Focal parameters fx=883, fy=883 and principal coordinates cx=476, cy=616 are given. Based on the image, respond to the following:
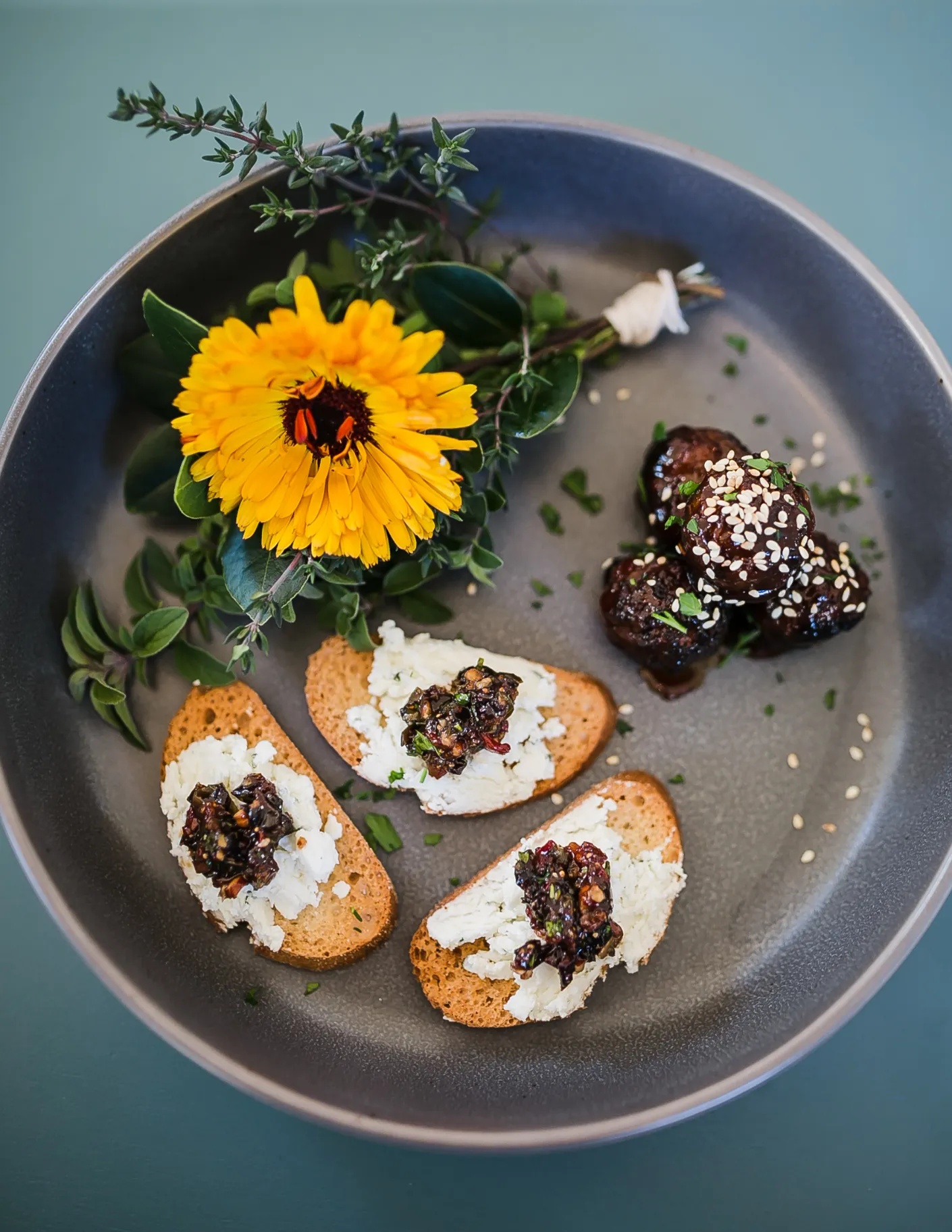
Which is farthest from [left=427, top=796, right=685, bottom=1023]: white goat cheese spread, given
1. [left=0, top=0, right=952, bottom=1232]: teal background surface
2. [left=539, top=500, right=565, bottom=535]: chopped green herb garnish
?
[left=539, top=500, right=565, bottom=535]: chopped green herb garnish

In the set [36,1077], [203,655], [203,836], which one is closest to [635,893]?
[203,836]

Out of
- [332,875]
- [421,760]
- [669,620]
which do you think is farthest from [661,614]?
[332,875]

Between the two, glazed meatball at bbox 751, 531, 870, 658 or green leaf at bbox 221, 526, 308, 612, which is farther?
glazed meatball at bbox 751, 531, 870, 658

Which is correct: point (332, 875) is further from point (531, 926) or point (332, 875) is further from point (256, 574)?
point (256, 574)

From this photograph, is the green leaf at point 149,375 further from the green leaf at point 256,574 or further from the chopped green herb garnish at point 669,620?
the chopped green herb garnish at point 669,620

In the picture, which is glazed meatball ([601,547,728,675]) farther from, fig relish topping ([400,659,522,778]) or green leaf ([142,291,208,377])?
green leaf ([142,291,208,377])
